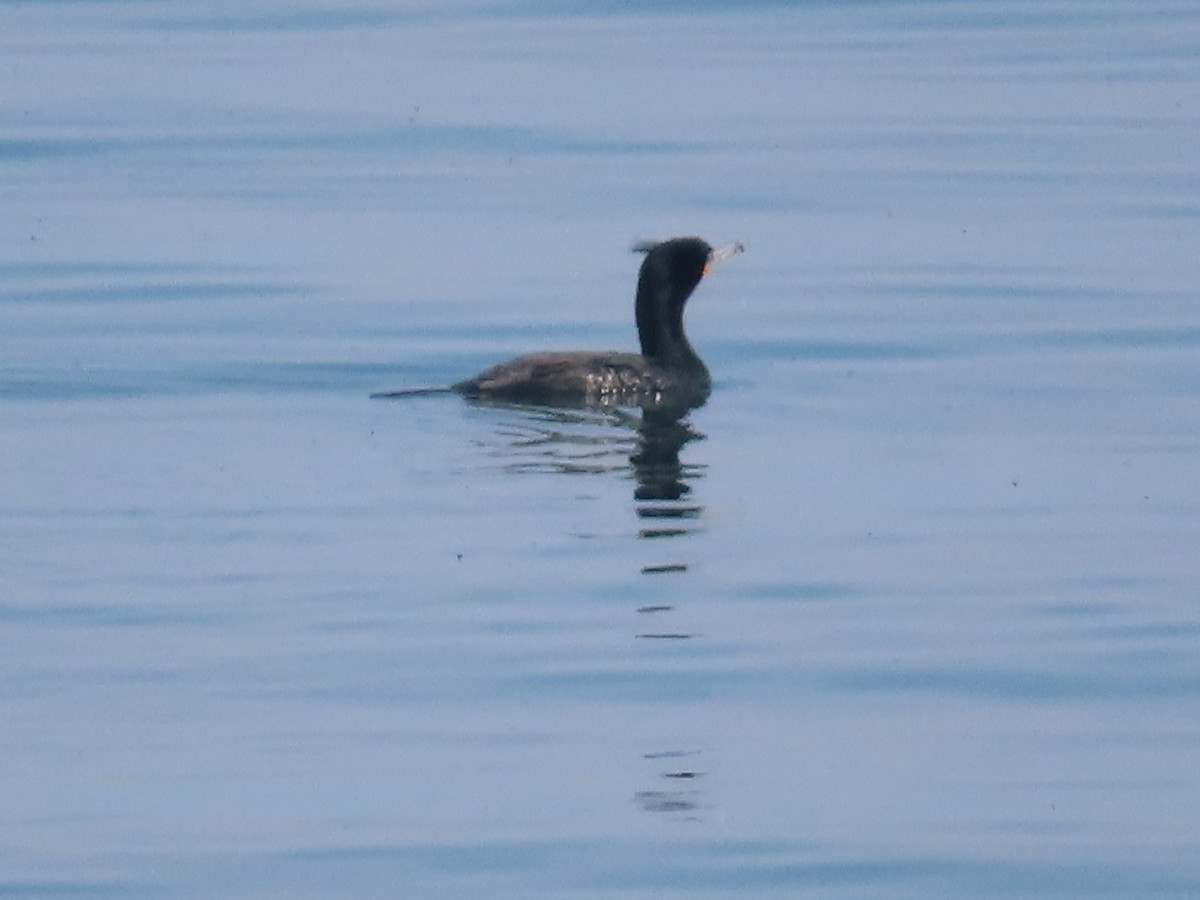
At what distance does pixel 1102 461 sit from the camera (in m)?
15.2

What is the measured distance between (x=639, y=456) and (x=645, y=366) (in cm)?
196

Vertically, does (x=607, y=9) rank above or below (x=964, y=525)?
above

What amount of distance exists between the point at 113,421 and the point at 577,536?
368 cm

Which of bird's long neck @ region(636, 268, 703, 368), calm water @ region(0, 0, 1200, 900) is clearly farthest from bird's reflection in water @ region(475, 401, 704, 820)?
bird's long neck @ region(636, 268, 703, 368)

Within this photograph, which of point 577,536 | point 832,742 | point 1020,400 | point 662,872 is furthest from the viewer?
point 1020,400

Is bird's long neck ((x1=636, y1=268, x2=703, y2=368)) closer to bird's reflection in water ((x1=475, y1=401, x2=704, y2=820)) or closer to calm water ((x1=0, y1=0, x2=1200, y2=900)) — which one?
calm water ((x1=0, y1=0, x2=1200, y2=900))

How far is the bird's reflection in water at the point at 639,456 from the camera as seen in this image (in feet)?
42.3

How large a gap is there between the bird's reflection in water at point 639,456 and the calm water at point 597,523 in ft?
0.16

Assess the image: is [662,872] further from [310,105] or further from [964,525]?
[310,105]

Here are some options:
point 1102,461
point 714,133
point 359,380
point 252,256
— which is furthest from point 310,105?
point 1102,461

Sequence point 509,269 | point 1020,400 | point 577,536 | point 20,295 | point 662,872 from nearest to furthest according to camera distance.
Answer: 1. point 662,872
2. point 577,536
3. point 1020,400
4. point 20,295
5. point 509,269

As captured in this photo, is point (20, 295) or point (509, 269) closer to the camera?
point (20, 295)

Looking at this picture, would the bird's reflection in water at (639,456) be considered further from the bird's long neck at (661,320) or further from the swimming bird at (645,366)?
the bird's long neck at (661,320)

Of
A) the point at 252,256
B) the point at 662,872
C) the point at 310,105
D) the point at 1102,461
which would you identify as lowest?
the point at 662,872
